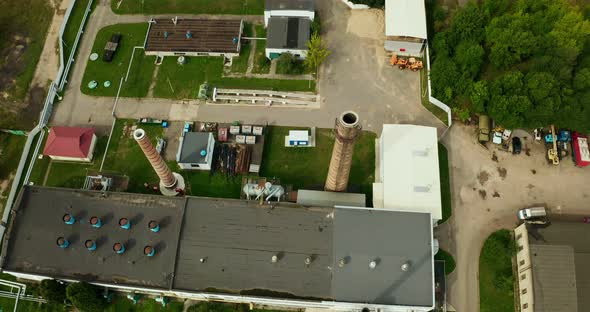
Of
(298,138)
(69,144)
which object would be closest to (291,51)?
(298,138)

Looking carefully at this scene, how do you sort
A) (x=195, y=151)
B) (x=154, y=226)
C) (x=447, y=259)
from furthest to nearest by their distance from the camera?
(x=195, y=151), (x=447, y=259), (x=154, y=226)

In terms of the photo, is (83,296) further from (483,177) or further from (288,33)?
(483,177)

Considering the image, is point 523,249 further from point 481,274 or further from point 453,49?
point 453,49

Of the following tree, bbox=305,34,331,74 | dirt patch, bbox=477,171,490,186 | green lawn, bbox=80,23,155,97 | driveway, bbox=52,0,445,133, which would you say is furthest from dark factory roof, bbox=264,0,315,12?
dirt patch, bbox=477,171,490,186

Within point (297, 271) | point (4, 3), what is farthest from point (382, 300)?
point (4, 3)

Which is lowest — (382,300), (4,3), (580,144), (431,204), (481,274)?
(382,300)

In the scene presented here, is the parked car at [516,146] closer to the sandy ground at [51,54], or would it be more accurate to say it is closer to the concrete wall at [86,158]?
the concrete wall at [86,158]
